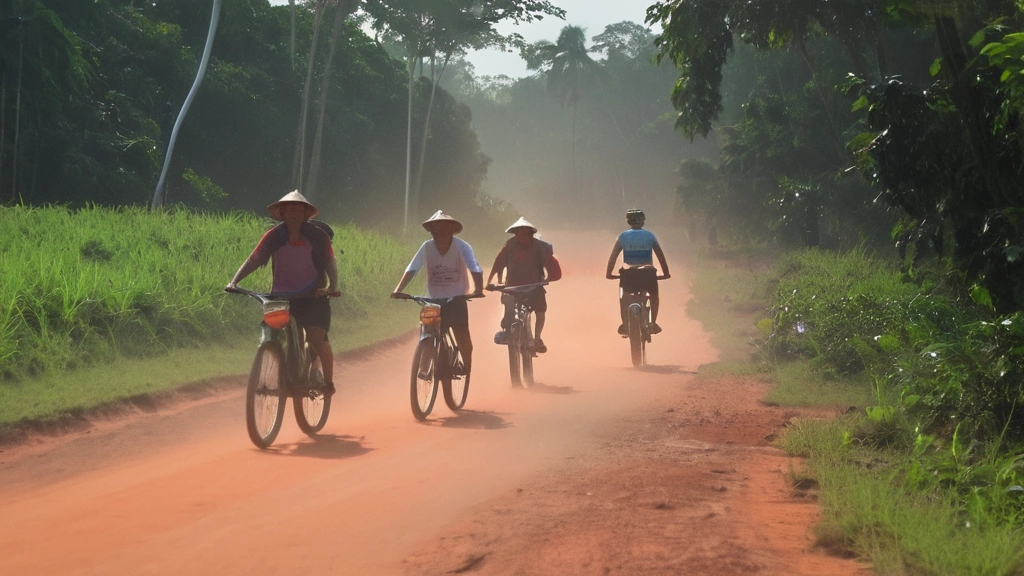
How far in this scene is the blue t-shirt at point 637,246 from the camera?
13.4m

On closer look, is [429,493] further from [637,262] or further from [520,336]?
[637,262]

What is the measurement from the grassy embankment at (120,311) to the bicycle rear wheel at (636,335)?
401 centimetres

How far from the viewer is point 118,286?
1241 cm

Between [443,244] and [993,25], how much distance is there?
4.75m

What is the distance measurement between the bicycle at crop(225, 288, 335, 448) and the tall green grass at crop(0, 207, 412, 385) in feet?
11.5

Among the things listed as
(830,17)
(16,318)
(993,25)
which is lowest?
(16,318)

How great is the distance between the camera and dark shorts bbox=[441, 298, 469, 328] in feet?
30.0

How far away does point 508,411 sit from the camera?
9602 millimetres

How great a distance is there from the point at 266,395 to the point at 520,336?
4198 mm

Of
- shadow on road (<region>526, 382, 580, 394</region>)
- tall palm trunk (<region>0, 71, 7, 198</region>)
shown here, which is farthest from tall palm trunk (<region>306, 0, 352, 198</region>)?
shadow on road (<region>526, 382, 580, 394</region>)

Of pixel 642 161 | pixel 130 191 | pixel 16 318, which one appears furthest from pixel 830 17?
pixel 642 161

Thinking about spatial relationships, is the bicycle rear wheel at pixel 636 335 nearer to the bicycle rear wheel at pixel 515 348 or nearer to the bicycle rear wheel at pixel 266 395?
the bicycle rear wheel at pixel 515 348

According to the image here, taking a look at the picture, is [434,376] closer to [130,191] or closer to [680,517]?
[680,517]

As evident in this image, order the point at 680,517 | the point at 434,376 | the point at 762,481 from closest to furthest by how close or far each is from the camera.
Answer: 1. the point at 680,517
2. the point at 762,481
3. the point at 434,376
